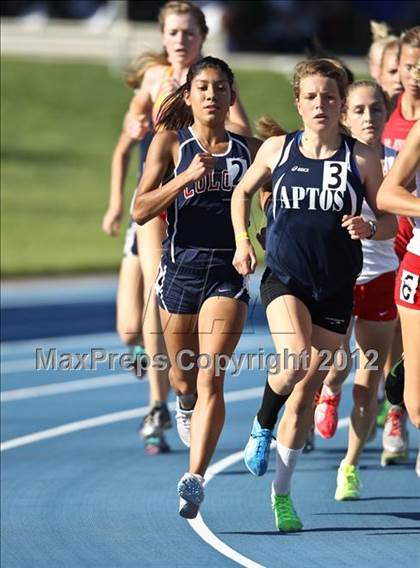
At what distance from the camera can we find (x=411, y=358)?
865 centimetres

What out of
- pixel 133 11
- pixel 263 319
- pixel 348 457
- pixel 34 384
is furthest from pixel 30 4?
pixel 348 457

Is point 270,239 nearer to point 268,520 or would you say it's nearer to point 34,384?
point 268,520

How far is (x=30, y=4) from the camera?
46.3 meters

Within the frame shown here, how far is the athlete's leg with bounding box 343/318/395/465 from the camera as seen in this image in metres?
10.3

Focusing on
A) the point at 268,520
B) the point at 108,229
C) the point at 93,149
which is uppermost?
the point at 108,229

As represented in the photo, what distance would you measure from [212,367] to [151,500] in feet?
6.31

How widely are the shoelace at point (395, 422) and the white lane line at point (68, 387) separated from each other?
4.38 metres

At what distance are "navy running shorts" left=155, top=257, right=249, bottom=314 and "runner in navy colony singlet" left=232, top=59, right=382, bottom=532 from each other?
21 centimetres

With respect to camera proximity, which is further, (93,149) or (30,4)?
(30,4)

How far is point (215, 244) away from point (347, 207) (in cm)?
83

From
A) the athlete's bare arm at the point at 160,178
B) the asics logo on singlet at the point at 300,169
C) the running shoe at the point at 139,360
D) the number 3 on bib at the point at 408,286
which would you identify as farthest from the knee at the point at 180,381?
the running shoe at the point at 139,360

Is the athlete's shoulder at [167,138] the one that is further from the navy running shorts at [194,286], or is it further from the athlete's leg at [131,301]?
the athlete's leg at [131,301]

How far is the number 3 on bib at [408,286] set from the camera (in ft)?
28.0

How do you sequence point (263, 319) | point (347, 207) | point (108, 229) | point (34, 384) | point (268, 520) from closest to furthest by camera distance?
point (347, 207)
point (268, 520)
point (108, 229)
point (34, 384)
point (263, 319)
